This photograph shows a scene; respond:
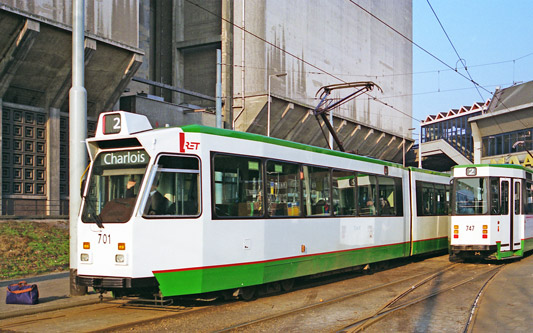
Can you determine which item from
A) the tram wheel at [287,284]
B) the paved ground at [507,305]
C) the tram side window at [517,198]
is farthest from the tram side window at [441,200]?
the tram wheel at [287,284]

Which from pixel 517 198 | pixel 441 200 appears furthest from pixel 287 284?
pixel 441 200

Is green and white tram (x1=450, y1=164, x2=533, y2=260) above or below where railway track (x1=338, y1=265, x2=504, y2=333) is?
above

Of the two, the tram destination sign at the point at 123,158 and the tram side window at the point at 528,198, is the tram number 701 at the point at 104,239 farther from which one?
the tram side window at the point at 528,198

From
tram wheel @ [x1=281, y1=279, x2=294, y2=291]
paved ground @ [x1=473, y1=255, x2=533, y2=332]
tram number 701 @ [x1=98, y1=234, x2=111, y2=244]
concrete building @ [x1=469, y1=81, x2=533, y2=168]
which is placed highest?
concrete building @ [x1=469, y1=81, x2=533, y2=168]

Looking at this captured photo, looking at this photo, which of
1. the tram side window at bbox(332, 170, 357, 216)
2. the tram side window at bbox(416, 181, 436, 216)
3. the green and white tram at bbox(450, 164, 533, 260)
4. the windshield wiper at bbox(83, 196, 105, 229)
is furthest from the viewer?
the tram side window at bbox(416, 181, 436, 216)

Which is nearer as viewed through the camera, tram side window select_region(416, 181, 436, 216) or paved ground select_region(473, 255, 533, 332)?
paved ground select_region(473, 255, 533, 332)

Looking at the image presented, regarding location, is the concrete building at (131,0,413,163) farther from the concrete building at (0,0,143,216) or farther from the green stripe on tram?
the green stripe on tram

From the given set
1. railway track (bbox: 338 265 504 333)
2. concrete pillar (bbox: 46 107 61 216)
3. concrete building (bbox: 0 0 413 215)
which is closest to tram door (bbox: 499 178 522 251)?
railway track (bbox: 338 265 504 333)

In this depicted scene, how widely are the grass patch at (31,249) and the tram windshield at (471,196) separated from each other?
11633 millimetres

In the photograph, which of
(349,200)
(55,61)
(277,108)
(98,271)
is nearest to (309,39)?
(277,108)

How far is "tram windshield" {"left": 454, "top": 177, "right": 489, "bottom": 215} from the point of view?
17656mm

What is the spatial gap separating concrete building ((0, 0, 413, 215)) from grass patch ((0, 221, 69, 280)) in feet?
12.0

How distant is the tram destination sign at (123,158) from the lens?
9250 millimetres

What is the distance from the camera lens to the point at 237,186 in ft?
33.9
